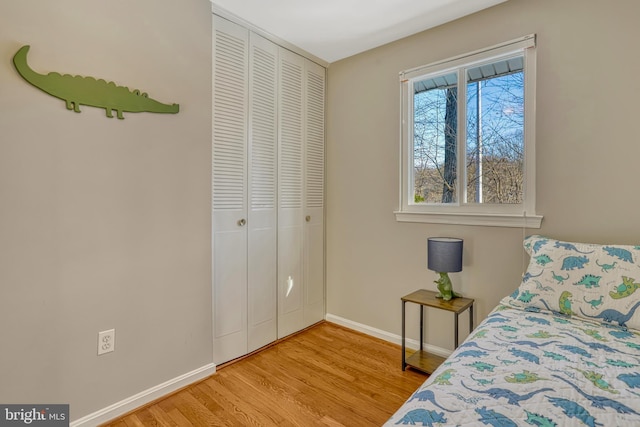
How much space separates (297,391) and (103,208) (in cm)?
157

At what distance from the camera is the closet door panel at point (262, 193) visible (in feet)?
8.13

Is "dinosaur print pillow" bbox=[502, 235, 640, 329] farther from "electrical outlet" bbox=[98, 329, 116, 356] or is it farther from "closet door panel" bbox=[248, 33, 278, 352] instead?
"electrical outlet" bbox=[98, 329, 116, 356]

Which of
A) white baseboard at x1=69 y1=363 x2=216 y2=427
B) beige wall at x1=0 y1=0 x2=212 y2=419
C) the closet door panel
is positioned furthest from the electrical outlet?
the closet door panel

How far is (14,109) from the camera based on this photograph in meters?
1.43

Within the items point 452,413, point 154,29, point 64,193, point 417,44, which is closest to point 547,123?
point 417,44

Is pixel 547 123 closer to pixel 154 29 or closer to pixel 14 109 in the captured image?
pixel 154 29

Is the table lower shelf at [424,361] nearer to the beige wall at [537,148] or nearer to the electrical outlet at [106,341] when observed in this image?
the beige wall at [537,148]

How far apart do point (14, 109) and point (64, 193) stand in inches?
16.2

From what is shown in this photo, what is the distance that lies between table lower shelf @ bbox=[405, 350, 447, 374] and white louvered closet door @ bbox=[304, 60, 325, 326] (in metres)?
0.99

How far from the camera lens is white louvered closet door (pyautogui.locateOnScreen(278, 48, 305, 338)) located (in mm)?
2713

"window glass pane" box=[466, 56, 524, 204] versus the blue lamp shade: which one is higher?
"window glass pane" box=[466, 56, 524, 204]

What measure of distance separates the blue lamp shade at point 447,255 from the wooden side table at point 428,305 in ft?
0.75

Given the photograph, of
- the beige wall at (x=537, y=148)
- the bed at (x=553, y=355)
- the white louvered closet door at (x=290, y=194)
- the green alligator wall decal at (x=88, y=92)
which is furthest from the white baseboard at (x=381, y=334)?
the green alligator wall decal at (x=88, y=92)

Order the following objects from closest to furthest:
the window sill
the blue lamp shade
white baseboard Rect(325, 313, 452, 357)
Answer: the window sill → the blue lamp shade → white baseboard Rect(325, 313, 452, 357)
